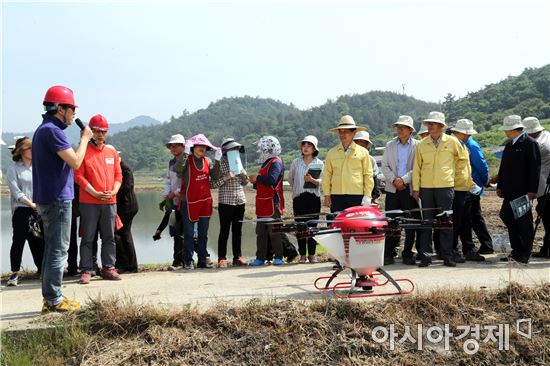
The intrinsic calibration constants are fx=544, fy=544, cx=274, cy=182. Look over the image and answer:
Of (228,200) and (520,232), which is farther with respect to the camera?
(228,200)

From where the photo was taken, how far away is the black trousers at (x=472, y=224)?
25.3ft

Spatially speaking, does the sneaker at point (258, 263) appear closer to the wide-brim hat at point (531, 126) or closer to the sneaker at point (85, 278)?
the sneaker at point (85, 278)

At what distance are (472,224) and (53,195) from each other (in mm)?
5931

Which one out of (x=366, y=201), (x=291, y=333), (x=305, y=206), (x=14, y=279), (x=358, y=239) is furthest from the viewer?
(x=305, y=206)

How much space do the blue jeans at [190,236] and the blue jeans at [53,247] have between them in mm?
2790

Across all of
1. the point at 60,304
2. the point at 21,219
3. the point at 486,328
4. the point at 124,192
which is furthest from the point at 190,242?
the point at 486,328

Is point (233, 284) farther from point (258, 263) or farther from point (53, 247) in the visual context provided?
point (53, 247)

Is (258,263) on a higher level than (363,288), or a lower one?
lower

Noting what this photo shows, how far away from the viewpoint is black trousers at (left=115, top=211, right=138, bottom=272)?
7371mm

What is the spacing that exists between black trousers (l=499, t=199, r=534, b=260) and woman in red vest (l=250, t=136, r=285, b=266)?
3.06 meters

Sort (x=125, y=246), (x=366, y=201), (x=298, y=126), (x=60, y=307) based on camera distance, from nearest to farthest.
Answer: (x=60, y=307)
(x=366, y=201)
(x=125, y=246)
(x=298, y=126)

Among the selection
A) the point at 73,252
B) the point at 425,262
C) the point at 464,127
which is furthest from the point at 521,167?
the point at 73,252

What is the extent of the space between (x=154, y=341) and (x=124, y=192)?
130 inches

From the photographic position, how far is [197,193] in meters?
7.59
